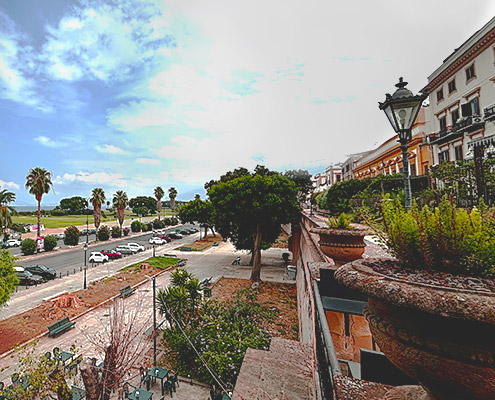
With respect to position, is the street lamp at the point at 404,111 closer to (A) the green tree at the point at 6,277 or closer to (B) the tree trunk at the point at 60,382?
(B) the tree trunk at the point at 60,382

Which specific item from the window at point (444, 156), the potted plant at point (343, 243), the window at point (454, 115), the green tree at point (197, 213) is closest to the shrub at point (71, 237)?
the green tree at point (197, 213)

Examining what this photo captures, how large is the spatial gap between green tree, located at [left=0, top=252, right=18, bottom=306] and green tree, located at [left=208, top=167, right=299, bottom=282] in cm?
1195

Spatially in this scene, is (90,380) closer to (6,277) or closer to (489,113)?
(6,277)

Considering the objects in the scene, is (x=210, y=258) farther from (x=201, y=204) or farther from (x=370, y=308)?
(x=370, y=308)

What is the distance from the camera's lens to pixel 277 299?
15.6 metres

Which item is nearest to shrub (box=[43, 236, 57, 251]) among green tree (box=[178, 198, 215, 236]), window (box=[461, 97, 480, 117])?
green tree (box=[178, 198, 215, 236])

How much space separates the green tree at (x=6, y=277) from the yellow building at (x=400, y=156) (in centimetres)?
2219

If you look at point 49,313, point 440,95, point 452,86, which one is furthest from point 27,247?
point 452,86

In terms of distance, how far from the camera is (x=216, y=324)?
33.4 ft

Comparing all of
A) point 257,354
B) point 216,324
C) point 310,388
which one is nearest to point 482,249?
point 310,388

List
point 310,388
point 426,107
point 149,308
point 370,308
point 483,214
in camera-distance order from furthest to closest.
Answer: point 426,107 → point 149,308 → point 310,388 → point 483,214 → point 370,308

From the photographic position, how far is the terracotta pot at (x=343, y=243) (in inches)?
157

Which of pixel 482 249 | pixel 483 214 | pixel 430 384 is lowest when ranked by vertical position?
pixel 430 384

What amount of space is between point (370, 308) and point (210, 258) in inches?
1116
